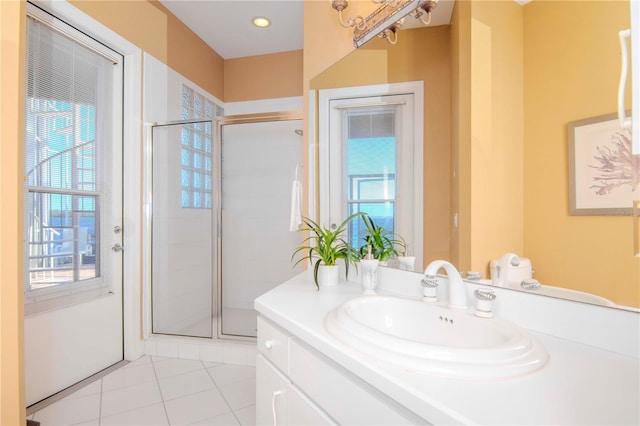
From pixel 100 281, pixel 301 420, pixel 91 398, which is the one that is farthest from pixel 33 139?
pixel 301 420

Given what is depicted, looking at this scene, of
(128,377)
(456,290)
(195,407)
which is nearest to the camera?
(456,290)

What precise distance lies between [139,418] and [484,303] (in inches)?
69.3

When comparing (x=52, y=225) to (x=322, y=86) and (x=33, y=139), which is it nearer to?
(x=33, y=139)

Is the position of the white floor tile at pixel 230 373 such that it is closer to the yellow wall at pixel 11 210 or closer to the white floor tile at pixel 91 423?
the white floor tile at pixel 91 423

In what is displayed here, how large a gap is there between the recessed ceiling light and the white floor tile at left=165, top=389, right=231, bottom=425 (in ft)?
9.52

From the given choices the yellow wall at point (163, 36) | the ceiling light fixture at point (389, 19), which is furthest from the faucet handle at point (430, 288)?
the yellow wall at point (163, 36)

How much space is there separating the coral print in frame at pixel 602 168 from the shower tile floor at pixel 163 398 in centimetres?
171

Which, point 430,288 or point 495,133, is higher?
point 495,133

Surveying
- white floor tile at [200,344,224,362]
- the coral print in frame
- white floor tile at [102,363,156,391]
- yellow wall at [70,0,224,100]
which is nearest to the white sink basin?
the coral print in frame

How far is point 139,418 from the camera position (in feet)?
5.21

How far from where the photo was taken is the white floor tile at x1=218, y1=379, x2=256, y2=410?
5.72 feet

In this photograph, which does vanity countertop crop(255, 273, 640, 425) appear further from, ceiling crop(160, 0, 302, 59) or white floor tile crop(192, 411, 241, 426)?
ceiling crop(160, 0, 302, 59)

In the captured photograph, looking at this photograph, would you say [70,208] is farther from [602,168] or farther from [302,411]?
[602,168]

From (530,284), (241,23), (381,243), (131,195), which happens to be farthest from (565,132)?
(241,23)
